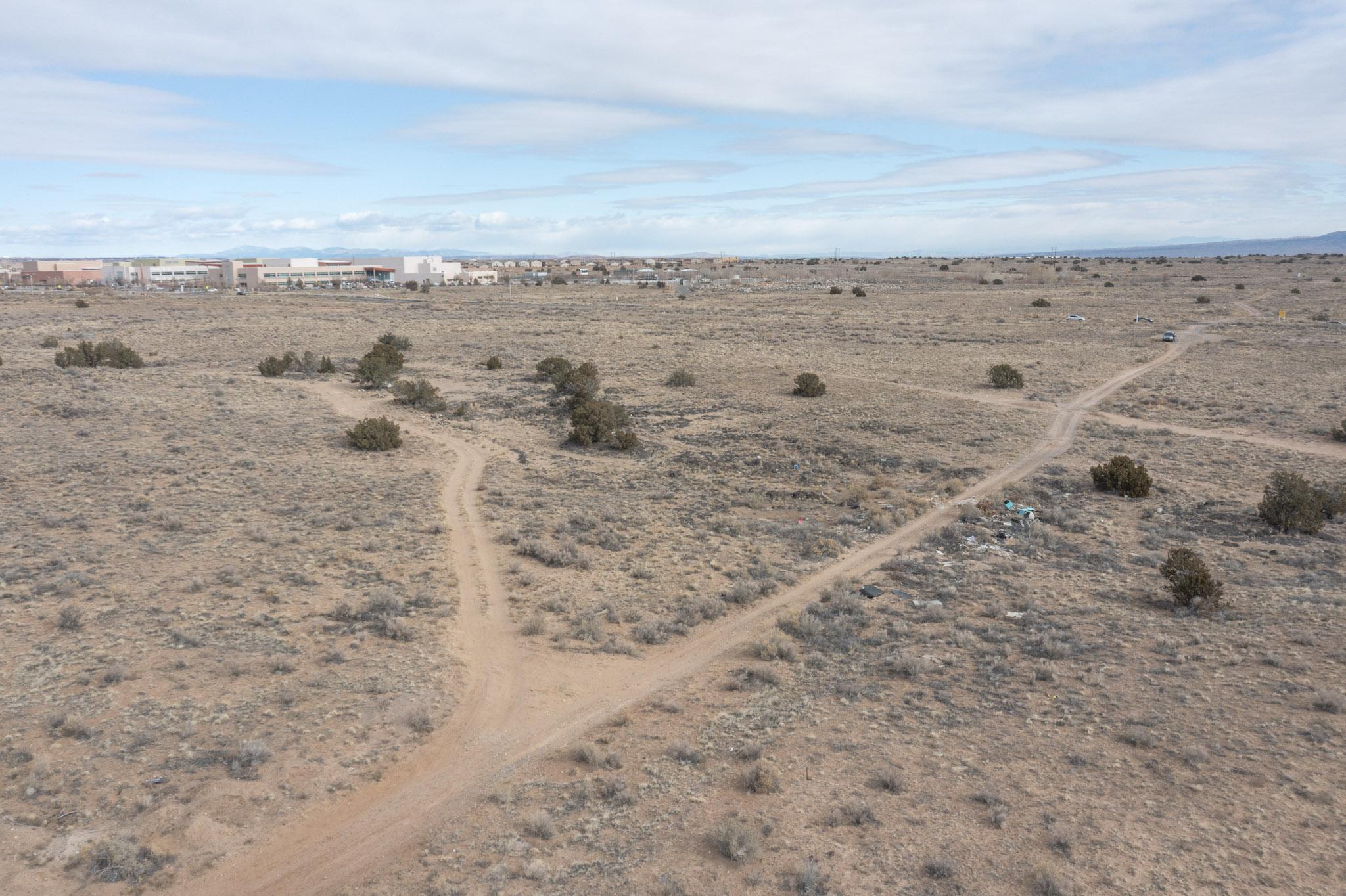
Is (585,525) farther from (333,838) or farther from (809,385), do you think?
(809,385)

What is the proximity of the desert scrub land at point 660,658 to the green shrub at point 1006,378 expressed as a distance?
17.1ft

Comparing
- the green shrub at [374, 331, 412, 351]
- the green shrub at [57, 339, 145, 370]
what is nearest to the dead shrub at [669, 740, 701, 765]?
the green shrub at [57, 339, 145, 370]

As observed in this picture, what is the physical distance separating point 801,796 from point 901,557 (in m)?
8.07

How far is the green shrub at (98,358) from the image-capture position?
36062 mm

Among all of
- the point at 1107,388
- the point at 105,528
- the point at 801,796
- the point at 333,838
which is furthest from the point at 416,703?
the point at 1107,388

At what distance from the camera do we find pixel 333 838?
305 inches

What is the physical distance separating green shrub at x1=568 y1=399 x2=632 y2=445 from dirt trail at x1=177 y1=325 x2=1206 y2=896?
7.43 meters

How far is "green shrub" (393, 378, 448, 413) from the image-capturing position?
2975cm

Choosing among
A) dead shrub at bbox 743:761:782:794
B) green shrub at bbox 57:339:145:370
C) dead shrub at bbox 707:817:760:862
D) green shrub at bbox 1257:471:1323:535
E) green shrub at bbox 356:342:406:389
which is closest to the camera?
→ dead shrub at bbox 707:817:760:862

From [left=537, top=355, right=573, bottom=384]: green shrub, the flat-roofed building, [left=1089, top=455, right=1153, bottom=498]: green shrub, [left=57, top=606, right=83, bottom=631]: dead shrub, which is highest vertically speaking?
the flat-roofed building

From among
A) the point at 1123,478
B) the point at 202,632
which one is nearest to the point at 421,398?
the point at 202,632

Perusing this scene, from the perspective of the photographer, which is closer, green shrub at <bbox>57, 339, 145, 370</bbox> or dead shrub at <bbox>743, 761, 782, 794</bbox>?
dead shrub at <bbox>743, 761, 782, 794</bbox>

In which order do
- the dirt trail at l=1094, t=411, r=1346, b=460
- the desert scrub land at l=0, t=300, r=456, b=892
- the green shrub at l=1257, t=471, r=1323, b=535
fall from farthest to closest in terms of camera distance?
the dirt trail at l=1094, t=411, r=1346, b=460
the green shrub at l=1257, t=471, r=1323, b=535
the desert scrub land at l=0, t=300, r=456, b=892

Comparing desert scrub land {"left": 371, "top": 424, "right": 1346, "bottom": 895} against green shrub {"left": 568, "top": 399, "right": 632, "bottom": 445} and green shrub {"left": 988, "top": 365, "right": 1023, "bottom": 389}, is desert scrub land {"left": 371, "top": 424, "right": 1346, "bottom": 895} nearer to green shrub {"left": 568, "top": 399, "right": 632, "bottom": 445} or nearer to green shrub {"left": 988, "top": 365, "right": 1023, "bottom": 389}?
green shrub {"left": 568, "top": 399, "right": 632, "bottom": 445}
